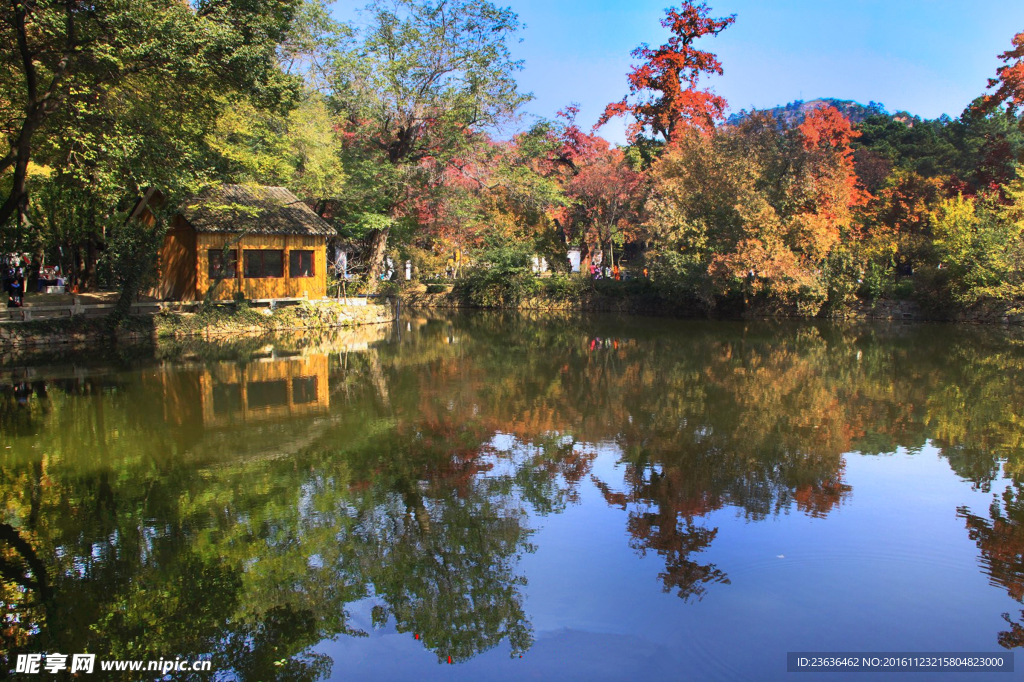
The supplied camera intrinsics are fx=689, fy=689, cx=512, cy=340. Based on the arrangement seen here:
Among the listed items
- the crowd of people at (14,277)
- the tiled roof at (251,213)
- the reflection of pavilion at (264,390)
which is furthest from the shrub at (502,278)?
the crowd of people at (14,277)

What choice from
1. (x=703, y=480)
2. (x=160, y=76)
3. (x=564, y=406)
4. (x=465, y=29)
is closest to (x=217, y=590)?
(x=703, y=480)

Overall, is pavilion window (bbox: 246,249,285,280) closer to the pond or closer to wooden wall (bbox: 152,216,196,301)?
wooden wall (bbox: 152,216,196,301)

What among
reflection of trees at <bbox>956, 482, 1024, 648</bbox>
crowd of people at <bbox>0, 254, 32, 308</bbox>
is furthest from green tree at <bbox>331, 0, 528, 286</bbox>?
reflection of trees at <bbox>956, 482, 1024, 648</bbox>

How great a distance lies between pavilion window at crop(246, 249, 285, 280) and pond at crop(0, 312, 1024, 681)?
36.5 ft

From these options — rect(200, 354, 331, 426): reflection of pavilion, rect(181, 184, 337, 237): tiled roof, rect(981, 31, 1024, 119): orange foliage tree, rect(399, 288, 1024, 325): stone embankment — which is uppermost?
rect(981, 31, 1024, 119): orange foliage tree

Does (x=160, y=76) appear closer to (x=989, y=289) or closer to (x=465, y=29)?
(x=465, y=29)

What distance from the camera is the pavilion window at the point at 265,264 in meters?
24.2

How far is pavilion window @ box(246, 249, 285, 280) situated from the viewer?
79.4 ft

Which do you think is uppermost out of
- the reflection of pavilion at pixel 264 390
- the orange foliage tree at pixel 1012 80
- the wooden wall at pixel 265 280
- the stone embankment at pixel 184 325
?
the orange foliage tree at pixel 1012 80

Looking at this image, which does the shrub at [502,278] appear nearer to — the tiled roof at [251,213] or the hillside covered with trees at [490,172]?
the hillside covered with trees at [490,172]

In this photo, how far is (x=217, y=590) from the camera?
5.27m

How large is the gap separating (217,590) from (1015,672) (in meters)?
5.52

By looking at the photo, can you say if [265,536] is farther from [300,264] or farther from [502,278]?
[502,278]

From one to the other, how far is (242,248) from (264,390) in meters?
12.4
